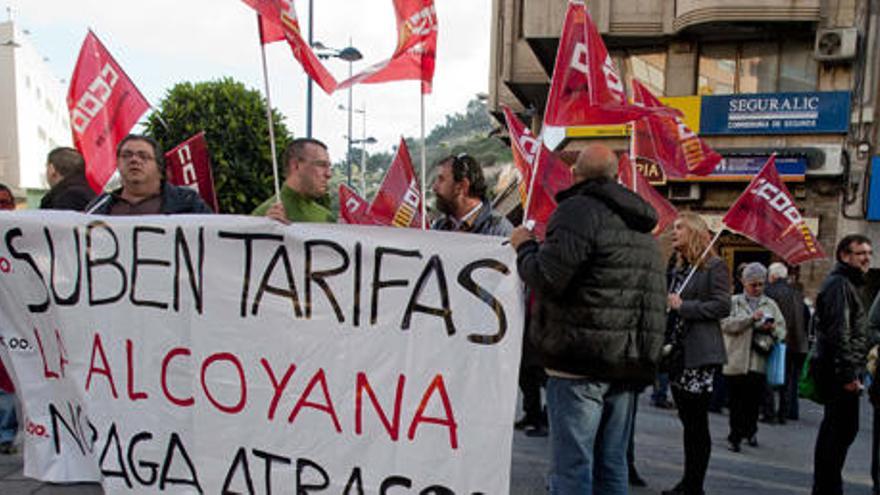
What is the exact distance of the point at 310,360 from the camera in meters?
3.02

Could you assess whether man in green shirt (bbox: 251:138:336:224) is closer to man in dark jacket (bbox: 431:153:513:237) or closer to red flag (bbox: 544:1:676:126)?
man in dark jacket (bbox: 431:153:513:237)

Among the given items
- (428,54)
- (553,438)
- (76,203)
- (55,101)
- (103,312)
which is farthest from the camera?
(55,101)

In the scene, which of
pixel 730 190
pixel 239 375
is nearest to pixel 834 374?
pixel 239 375

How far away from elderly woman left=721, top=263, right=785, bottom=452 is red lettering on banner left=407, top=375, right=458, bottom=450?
12.5 ft

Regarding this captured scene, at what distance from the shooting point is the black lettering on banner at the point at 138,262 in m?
3.18

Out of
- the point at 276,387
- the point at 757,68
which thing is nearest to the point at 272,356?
the point at 276,387

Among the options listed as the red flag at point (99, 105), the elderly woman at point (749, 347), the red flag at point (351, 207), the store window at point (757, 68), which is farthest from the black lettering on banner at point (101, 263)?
the store window at point (757, 68)

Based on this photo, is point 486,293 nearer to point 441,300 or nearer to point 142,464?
point 441,300

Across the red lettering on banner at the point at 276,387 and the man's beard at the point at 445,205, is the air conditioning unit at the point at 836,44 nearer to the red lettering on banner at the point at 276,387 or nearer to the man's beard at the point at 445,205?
the man's beard at the point at 445,205

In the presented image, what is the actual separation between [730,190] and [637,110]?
13638 mm

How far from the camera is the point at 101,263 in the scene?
3.25 metres

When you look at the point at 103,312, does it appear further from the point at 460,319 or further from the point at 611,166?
the point at 611,166

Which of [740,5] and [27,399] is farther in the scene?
[740,5]

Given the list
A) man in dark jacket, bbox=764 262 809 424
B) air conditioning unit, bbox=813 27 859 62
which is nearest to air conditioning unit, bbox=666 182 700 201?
air conditioning unit, bbox=813 27 859 62
